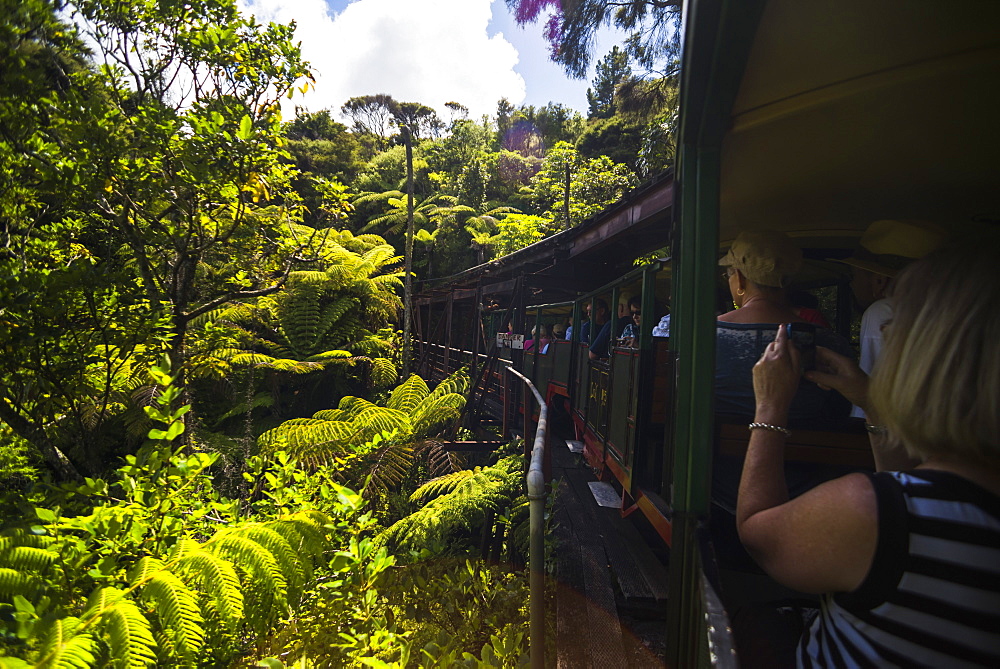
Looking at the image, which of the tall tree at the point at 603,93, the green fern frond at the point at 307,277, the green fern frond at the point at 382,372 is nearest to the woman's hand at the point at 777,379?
the green fern frond at the point at 382,372

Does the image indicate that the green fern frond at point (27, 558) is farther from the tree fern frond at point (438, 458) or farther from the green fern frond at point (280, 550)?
the tree fern frond at point (438, 458)

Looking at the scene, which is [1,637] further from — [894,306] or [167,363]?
[894,306]

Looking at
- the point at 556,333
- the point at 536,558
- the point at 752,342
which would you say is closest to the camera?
the point at 536,558

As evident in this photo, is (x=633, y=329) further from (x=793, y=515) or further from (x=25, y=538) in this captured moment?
(x=25, y=538)

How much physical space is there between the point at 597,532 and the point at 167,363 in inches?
108

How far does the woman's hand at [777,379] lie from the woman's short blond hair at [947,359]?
22 centimetres

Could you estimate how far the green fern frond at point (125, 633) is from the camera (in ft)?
4.14

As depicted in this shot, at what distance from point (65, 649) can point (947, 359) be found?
1.83 metres

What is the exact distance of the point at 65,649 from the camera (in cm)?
114

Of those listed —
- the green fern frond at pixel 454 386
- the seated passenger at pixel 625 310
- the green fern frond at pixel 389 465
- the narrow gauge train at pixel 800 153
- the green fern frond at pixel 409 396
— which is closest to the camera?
the narrow gauge train at pixel 800 153

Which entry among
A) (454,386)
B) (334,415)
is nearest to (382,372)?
(454,386)

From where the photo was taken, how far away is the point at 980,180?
5.41 feet

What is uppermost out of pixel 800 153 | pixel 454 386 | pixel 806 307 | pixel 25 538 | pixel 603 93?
pixel 603 93

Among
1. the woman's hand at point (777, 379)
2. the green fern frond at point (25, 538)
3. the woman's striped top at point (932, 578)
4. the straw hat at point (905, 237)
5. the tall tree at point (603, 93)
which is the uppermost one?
the tall tree at point (603, 93)
